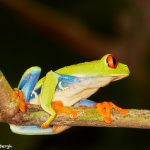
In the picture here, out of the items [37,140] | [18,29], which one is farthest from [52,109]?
[18,29]

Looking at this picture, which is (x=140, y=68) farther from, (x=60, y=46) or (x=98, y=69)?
(x=98, y=69)

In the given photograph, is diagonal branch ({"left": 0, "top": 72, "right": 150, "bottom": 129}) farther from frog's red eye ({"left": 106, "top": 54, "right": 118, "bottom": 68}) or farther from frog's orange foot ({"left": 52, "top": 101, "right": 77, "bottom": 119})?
frog's red eye ({"left": 106, "top": 54, "right": 118, "bottom": 68})

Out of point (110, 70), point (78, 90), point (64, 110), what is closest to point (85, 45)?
point (78, 90)

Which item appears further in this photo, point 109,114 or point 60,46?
point 60,46

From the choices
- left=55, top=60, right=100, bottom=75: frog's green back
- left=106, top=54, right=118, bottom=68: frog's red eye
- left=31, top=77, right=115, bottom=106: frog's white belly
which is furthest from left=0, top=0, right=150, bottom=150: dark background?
left=106, top=54, right=118, bottom=68: frog's red eye

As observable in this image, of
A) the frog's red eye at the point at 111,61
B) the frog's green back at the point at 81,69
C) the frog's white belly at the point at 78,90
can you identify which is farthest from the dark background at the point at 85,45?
the frog's red eye at the point at 111,61
